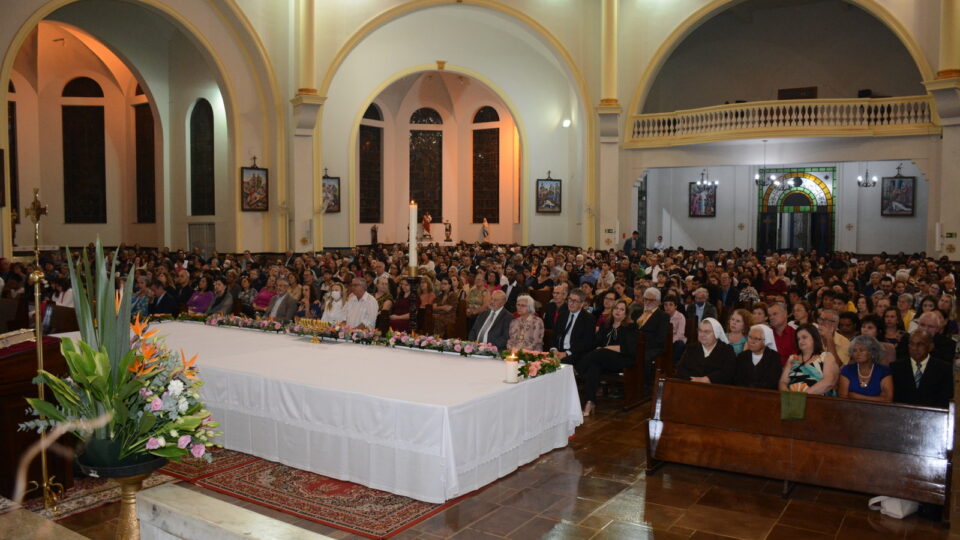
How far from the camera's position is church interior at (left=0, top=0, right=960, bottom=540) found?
186 inches

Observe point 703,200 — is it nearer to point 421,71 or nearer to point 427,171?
point 427,171

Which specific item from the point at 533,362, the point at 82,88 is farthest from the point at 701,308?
the point at 82,88

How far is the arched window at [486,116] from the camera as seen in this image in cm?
2645

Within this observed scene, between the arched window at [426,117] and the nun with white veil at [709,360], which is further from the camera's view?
the arched window at [426,117]

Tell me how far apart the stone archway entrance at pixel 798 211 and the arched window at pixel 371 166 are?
12.2 m

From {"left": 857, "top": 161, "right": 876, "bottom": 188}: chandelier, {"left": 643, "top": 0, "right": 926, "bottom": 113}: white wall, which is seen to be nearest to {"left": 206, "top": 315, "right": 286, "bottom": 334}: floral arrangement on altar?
{"left": 643, "top": 0, "right": 926, "bottom": 113}: white wall

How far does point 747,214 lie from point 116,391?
76.9 ft

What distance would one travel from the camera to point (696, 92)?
23969 millimetres

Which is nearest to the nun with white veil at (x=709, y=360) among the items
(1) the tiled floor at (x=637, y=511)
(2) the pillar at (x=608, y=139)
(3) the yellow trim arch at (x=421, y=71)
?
(1) the tiled floor at (x=637, y=511)

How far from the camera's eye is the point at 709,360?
6.00m

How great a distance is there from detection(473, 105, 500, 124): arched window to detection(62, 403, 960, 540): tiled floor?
71.6 feet

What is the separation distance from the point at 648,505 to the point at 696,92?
21.2m

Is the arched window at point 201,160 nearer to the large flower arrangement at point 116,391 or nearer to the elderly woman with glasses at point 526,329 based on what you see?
the elderly woman with glasses at point 526,329

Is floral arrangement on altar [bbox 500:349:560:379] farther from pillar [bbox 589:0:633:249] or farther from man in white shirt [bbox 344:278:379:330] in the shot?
pillar [bbox 589:0:633:249]
